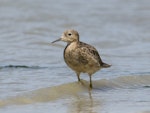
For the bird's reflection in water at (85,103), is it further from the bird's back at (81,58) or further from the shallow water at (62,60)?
the bird's back at (81,58)

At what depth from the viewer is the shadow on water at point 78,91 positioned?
8555 mm

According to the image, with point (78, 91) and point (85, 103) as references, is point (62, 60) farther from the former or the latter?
point (85, 103)

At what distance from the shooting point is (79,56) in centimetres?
951

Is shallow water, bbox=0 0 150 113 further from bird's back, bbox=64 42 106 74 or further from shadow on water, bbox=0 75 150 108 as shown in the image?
bird's back, bbox=64 42 106 74

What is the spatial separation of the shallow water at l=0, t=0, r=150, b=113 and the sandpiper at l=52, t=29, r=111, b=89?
0.27 meters

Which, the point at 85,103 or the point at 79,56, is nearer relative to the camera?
the point at 85,103

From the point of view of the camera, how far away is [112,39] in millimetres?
13773

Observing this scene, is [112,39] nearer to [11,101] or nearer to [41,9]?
[41,9]

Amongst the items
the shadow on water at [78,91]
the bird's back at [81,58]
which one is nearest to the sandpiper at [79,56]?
the bird's back at [81,58]

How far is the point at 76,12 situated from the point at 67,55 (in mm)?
6660

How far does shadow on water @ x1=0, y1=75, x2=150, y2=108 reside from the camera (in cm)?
855

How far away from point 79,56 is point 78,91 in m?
0.52

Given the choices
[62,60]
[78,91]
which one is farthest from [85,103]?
[62,60]

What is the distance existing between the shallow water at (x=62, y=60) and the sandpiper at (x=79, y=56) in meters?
0.27
